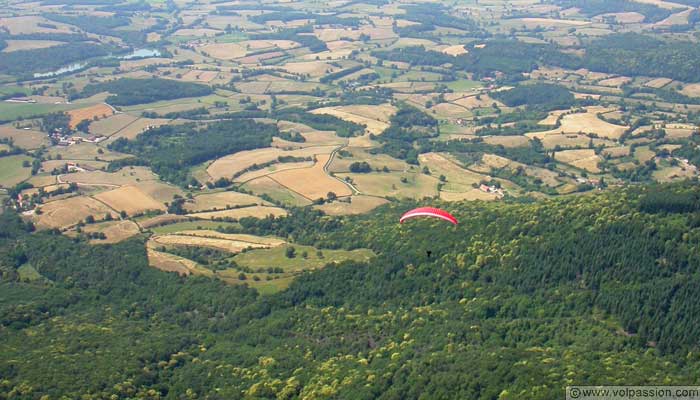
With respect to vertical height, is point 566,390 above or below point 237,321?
above

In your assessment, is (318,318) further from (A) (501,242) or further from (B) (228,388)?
(A) (501,242)

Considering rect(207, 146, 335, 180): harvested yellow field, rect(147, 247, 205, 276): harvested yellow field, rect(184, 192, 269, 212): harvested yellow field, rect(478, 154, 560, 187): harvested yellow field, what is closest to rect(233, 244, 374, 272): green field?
rect(147, 247, 205, 276): harvested yellow field

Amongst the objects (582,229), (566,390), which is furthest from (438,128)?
(566,390)

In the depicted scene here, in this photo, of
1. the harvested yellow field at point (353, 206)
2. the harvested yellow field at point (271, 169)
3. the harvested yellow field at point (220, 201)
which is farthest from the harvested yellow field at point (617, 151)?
the harvested yellow field at point (220, 201)

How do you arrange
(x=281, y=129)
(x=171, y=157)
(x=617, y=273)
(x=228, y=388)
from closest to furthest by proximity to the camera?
(x=228, y=388) → (x=617, y=273) → (x=171, y=157) → (x=281, y=129)

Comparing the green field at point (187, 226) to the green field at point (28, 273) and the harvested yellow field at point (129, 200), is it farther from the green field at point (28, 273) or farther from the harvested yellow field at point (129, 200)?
the green field at point (28, 273)

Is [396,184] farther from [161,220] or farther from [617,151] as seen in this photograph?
[617,151]

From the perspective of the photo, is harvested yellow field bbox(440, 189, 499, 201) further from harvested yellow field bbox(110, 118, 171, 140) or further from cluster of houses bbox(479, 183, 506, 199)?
harvested yellow field bbox(110, 118, 171, 140)
